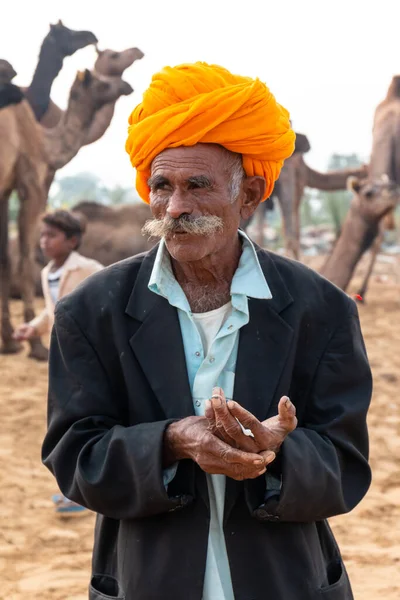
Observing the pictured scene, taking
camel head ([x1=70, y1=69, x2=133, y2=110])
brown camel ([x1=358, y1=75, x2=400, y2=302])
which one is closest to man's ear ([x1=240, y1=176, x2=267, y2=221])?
camel head ([x1=70, y1=69, x2=133, y2=110])

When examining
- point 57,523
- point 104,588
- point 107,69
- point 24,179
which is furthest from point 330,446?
point 107,69

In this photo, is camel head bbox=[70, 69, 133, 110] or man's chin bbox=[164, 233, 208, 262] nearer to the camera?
man's chin bbox=[164, 233, 208, 262]

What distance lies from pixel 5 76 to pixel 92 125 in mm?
2115

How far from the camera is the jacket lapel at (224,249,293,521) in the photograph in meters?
1.81

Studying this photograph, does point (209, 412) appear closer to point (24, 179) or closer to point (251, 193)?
point (251, 193)

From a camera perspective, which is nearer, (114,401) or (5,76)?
(114,401)

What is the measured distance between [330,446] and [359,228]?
929 centimetres

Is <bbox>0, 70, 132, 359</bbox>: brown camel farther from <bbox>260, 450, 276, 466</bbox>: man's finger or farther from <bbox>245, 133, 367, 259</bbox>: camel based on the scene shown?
A: <bbox>260, 450, 276, 466</bbox>: man's finger

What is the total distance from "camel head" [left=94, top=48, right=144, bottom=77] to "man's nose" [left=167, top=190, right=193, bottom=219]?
28.9ft

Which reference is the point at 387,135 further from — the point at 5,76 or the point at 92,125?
the point at 5,76

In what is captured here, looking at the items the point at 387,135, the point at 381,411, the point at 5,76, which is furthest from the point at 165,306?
the point at 387,135

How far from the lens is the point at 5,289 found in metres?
8.79

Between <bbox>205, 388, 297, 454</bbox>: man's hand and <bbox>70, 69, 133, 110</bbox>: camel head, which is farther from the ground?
<bbox>70, 69, 133, 110</bbox>: camel head

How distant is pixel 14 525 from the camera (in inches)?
175
